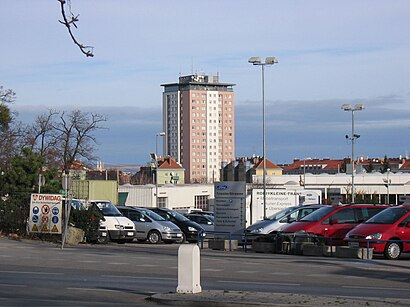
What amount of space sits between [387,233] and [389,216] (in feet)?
3.37

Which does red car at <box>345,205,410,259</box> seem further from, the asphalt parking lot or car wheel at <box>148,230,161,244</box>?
car wheel at <box>148,230,161,244</box>

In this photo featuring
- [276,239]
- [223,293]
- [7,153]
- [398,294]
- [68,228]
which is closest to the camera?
[223,293]

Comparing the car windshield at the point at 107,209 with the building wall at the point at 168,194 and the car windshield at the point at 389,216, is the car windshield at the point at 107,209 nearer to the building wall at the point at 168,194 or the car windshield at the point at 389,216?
the car windshield at the point at 389,216

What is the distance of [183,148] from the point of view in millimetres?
197500

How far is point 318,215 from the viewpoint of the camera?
98.0 ft

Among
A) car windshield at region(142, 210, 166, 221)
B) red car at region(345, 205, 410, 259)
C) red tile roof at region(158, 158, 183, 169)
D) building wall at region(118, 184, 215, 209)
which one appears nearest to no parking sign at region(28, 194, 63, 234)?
car windshield at region(142, 210, 166, 221)

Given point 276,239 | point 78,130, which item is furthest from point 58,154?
point 276,239

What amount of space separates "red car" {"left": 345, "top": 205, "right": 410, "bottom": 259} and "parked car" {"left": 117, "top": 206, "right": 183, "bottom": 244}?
10841 mm

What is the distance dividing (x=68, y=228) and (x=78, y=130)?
129ft

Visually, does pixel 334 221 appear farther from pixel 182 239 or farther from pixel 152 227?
pixel 152 227

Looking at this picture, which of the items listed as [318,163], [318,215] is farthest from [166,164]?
[318,215]

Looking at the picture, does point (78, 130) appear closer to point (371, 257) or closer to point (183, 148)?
point (371, 257)

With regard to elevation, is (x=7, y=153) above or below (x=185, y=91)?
below

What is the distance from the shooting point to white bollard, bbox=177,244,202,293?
14.7 meters
